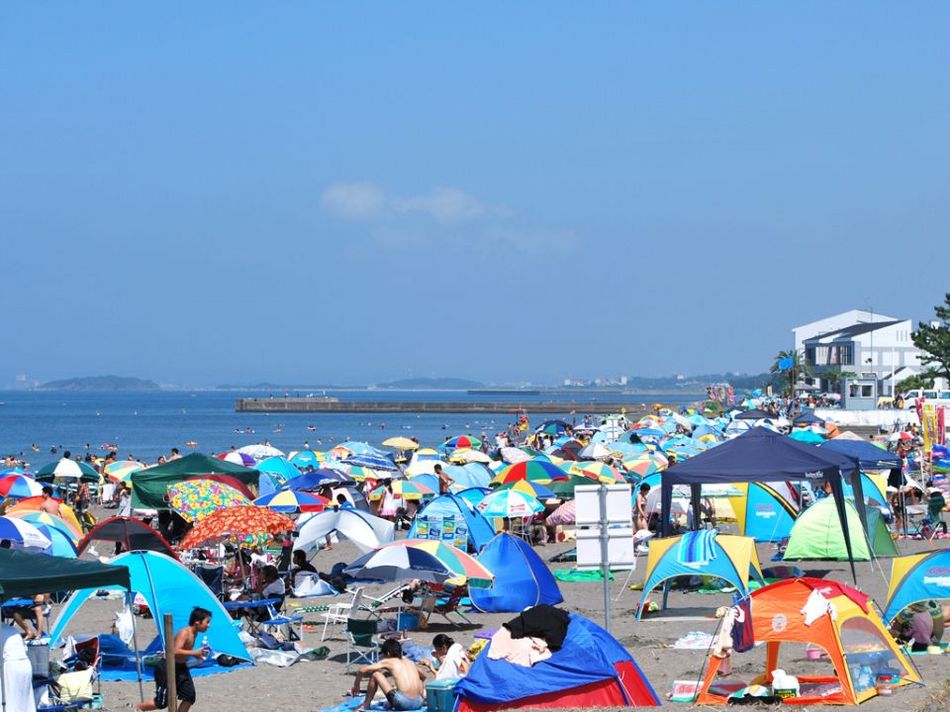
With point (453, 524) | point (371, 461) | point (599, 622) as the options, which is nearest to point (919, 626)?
point (599, 622)

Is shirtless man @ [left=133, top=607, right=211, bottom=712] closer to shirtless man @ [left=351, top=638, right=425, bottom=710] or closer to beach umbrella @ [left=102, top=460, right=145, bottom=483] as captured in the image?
shirtless man @ [left=351, top=638, right=425, bottom=710]

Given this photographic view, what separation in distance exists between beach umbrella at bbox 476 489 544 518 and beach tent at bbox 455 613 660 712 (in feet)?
37.5

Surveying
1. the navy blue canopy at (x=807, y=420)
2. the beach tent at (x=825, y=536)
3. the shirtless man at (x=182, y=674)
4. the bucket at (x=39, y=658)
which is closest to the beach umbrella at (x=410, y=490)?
the beach tent at (x=825, y=536)

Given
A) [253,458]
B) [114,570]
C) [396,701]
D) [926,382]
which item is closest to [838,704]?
[396,701]

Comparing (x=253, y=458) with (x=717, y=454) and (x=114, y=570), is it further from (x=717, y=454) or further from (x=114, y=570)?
(x=114, y=570)

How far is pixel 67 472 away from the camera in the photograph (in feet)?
107

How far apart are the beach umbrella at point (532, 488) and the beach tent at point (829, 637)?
39.3 ft

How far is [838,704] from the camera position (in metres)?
11.1

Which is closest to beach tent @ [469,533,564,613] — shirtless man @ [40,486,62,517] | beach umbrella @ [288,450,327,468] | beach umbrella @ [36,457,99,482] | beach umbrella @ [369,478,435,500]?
shirtless man @ [40,486,62,517]

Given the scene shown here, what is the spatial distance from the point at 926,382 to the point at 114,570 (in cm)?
7293

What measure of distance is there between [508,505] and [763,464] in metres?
6.11

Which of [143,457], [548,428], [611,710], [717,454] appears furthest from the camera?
[143,457]

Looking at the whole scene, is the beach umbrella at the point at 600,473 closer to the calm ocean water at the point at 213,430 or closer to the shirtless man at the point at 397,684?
the shirtless man at the point at 397,684

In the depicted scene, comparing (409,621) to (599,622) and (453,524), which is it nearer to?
(599,622)
